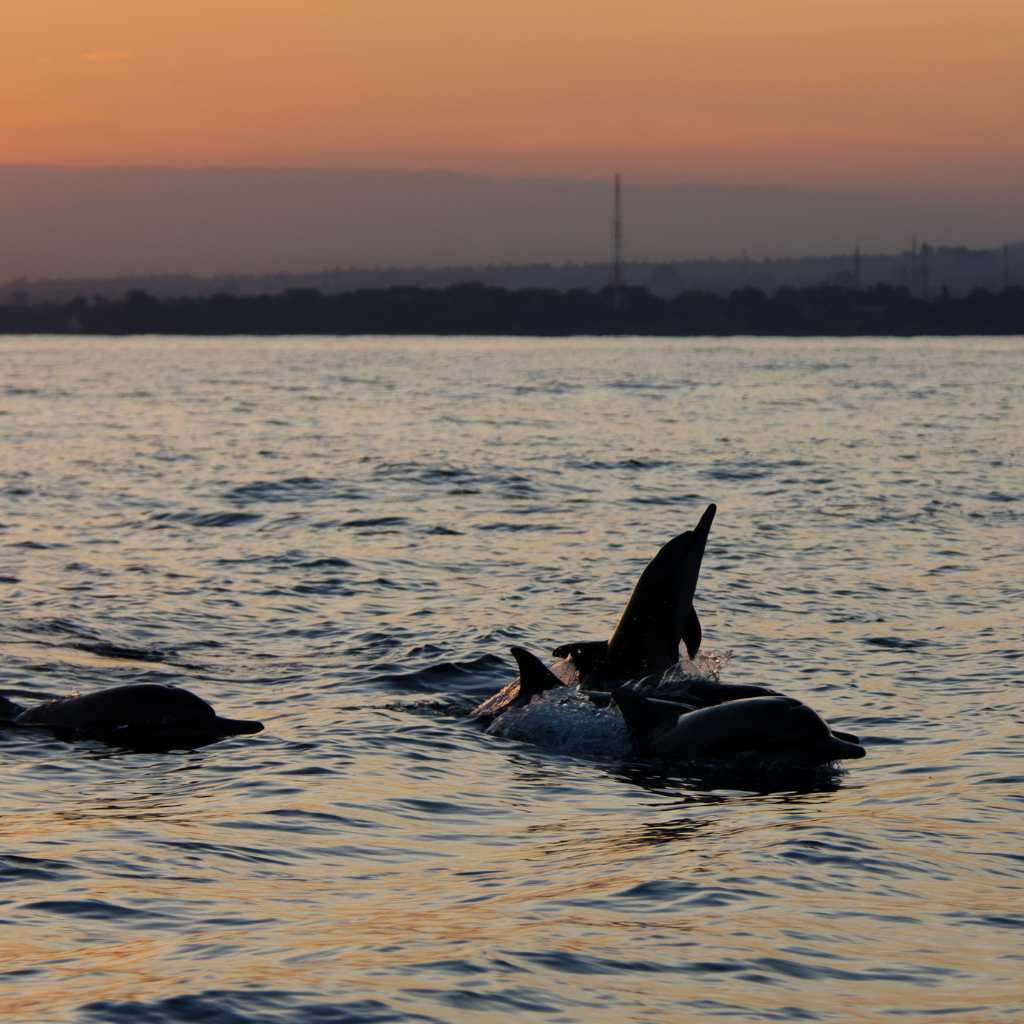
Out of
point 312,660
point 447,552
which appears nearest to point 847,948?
point 312,660

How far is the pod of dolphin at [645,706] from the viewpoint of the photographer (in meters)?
14.5

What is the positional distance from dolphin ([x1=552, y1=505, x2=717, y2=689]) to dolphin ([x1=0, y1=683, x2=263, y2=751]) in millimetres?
3368

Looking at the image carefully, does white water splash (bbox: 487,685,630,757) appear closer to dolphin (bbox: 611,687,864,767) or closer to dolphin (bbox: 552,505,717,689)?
dolphin (bbox: 611,687,864,767)

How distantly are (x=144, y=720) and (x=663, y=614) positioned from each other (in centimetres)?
487

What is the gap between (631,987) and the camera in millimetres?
8977

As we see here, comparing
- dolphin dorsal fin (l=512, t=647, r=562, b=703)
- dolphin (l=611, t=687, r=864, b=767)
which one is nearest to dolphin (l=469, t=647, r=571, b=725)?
dolphin dorsal fin (l=512, t=647, r=562, b=703)

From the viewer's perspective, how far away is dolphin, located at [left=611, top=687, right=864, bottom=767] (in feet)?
47.0

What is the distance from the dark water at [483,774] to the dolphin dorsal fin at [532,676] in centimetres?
81

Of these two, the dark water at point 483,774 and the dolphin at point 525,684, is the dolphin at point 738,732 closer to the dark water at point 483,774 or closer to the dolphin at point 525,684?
the dark water at point 483,774

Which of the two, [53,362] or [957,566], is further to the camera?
[53,362]

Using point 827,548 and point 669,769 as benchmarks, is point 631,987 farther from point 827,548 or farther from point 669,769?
point 827,548

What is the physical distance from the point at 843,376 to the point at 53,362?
88148mm

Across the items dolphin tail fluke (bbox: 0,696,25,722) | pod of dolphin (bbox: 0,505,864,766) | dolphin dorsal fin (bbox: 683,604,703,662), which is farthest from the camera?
dolphin dorsal fin (bbox: 683,604,703,662)

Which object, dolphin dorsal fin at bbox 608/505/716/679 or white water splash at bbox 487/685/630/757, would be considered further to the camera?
dolphin dorsal fin at bbox 608/505/716/679
